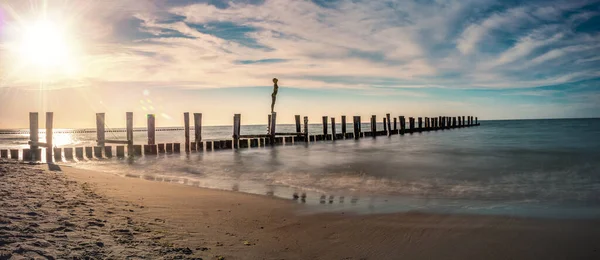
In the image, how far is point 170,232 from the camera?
4820 mm

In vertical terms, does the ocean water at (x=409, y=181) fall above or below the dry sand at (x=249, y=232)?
below

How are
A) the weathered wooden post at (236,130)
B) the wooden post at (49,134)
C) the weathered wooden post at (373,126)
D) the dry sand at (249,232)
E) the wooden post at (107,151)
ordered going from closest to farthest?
the dry sand at (249,232), the wooden post at (49,134), the wooden post at (107,151), the weathered wooden post at (236,130), the weathered wooden post at (373,126)

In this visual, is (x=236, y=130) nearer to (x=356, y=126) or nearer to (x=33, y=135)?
(x=33, y=135)

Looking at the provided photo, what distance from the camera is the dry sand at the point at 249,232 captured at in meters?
4.09

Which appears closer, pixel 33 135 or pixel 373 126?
pixel 33 135

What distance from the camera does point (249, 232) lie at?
16.7 feet

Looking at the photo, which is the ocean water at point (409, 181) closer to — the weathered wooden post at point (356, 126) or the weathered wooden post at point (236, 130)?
the weathered wooden post at point (236, 130)

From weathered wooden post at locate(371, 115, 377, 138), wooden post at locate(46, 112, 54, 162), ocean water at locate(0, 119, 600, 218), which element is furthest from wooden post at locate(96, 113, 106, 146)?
weathered wooden post at locate(371, 115, 377, 138)

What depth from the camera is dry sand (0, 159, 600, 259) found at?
13.4ft

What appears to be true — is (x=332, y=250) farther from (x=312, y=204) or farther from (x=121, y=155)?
(x=121, y=155)

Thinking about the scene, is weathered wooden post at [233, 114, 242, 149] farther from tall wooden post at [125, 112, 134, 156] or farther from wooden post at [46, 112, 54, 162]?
wooden post at [46, 112, 54, 162]

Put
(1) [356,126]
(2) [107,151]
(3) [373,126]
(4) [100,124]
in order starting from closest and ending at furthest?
(2) [107,151] < (4) [100,124] < (1) [356,126] < (3) [373,126]

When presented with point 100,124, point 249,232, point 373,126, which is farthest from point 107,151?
point 373,126

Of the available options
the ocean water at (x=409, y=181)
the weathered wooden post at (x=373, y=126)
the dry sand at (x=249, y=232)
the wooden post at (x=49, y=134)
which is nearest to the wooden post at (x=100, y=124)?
the wooden post at (x=49, y=134)
